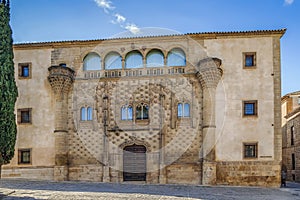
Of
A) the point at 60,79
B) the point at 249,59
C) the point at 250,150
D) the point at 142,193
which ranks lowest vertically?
the point at 142,193

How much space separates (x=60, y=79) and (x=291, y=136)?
706 inches

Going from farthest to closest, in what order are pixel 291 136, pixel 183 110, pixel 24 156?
pixel 291 136 < pixel 24 156 < pixel 183 110

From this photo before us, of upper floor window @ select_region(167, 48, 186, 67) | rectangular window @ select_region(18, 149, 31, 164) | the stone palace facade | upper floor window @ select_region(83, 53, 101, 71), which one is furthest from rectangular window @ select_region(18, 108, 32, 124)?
upper floor window @ select_region(167, 48, 186, 67)

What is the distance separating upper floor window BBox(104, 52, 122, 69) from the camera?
18453mm

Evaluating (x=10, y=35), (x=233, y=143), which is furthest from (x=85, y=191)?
(x=233, y=143)

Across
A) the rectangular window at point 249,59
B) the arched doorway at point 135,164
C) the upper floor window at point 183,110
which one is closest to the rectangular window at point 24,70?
the arched doorway at point 135,164

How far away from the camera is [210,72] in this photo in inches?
659

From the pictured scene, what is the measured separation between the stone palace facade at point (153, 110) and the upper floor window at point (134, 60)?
6 cm

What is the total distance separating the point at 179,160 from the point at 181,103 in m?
3.22

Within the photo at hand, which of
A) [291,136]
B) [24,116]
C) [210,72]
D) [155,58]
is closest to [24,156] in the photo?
[24,116]

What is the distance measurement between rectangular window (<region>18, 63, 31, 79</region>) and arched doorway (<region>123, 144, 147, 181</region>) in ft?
25.0

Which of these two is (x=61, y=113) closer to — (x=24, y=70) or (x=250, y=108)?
(x=24, y=70)

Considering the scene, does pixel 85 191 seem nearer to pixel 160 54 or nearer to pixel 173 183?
Result: pixel 173 183

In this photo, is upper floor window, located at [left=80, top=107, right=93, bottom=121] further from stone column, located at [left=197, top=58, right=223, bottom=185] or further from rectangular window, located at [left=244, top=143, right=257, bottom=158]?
rectangular window, located at [left=244, top=143, right=257, bottom=158]
